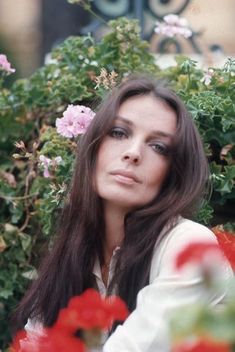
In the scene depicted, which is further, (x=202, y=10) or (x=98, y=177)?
(x=202, y=10)

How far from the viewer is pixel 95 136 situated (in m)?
2.23

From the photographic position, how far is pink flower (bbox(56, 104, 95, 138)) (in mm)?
2732

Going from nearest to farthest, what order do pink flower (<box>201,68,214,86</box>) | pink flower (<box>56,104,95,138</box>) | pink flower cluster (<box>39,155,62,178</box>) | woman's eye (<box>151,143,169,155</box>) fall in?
woman's eye (<box>151,143,169,155</box>), pink flower (<box>56,104,95,138</box>), pink flower cluster (<box>39,155,62,178</box>), pink flower (<box>201,68,214,86</box>)

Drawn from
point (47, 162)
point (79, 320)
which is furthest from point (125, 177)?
point (79, 320)

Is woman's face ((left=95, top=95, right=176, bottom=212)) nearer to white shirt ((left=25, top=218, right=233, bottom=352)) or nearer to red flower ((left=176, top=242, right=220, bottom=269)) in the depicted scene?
white shirt ((left=25, top=218, right=233, bottom=352))

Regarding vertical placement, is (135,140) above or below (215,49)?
above

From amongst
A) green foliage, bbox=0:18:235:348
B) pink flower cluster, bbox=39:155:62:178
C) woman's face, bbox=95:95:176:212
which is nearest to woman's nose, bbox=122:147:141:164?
woman's face, bbox=95:95:176:212

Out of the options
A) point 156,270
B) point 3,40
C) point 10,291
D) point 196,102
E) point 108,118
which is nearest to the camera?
point 156,270

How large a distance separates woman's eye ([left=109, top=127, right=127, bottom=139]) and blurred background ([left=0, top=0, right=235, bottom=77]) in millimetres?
2327

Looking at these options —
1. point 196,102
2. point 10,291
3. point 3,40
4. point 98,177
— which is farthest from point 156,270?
point 3,40

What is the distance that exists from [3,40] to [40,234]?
1.92 meters

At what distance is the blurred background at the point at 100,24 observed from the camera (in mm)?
4566

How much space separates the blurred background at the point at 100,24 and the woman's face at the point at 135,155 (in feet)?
7.58

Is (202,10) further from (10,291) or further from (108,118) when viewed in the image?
(108,118)
